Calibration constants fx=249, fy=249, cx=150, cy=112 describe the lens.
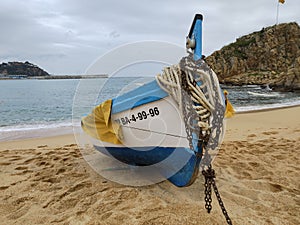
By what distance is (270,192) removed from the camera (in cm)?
323

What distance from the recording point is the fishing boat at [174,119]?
2.60m

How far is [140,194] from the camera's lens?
10.3 feet

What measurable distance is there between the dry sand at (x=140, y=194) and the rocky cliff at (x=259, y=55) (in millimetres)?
50811

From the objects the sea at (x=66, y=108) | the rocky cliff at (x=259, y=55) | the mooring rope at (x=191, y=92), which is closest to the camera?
the mooring rope at (x=191, y=92)

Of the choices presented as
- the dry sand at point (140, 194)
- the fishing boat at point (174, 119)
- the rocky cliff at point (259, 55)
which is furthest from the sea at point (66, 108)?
the rocky cliff at point (259, 55)

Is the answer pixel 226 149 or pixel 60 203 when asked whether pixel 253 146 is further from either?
pixel 60 203

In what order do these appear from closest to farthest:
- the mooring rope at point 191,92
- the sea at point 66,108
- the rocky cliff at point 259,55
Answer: the mooring rope at point 191,92
the sea at point 66,108
the rocky cliff at point 259,55

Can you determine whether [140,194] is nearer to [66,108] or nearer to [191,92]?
[191,92]

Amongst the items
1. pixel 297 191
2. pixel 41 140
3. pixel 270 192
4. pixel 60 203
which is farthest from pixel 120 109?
pixel 41 140

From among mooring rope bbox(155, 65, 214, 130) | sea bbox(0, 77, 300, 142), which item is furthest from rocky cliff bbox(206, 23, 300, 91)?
mooring rope bbox(155, 65, 214, 130)

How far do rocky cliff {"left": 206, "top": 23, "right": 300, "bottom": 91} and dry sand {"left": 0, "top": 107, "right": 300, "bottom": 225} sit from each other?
167 ft

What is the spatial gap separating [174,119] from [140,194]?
107 cm

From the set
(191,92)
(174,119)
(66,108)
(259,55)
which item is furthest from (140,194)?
(259,55)

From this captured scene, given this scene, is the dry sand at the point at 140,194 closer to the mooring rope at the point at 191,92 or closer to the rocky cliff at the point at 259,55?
the mooring rope at the point at 191,92
